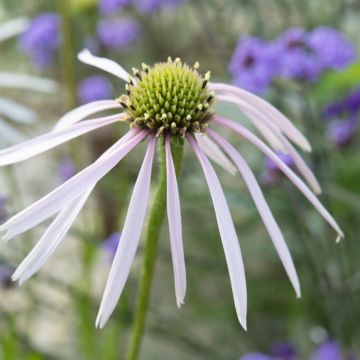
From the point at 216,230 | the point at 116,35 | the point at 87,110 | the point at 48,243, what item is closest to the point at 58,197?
the point at 48,243

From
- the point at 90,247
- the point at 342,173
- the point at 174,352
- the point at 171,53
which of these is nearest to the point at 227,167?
the point at 90,247

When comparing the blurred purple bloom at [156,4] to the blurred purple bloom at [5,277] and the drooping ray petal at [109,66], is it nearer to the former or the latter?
the blurred purple bloom at [5,277]

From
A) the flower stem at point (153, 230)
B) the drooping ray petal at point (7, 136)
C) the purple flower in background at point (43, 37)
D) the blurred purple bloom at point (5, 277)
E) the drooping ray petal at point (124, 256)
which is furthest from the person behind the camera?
the purple flower in background at point (43, 37)

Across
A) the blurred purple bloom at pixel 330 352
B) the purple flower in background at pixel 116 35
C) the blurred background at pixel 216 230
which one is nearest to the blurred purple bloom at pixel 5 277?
Result: the blurred background at pixel 216 230

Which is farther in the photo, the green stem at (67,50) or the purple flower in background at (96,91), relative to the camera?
the purple flower in background at (96,91)

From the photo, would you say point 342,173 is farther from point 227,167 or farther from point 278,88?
point 227,167

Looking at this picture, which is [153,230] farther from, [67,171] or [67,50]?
[67,171]

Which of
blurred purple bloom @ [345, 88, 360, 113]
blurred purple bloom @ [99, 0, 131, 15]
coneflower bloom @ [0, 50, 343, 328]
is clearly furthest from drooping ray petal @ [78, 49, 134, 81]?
blurred purple bloom @ [99, 0, 131, 15]
